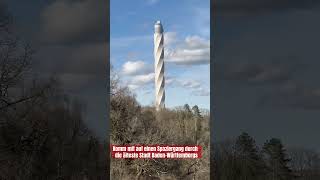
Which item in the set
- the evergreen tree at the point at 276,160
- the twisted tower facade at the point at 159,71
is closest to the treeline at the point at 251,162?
the evergreen tree at the point at 276,160

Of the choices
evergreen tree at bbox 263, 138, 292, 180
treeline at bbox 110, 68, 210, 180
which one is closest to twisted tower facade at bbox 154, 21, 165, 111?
treeline at bbox 110, 68, 210, 180

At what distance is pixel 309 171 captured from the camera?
13641 mm

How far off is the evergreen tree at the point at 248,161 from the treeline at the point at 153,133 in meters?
3.47

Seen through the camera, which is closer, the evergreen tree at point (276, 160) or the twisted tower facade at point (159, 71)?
the evergreen tree at point (276, 160)

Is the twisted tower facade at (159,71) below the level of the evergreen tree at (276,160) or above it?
above

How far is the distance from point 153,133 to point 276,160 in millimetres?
6840

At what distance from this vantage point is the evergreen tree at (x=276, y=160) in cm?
1410

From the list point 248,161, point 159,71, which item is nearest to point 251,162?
point 248,161

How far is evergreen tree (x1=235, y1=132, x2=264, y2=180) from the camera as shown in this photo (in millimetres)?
15021

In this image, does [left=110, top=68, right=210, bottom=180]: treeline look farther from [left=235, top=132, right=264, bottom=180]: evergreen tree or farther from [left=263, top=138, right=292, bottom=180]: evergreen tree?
[left=263, top=138, right=292, bottom=180]: evergreen tree

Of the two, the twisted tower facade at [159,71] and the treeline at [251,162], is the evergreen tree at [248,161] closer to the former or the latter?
the treeline at [251,162]

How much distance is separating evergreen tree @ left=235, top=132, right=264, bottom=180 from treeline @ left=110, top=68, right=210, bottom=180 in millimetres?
3472

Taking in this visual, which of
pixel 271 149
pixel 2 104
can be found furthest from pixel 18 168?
pixel 271 149

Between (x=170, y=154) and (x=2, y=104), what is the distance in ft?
31.7
